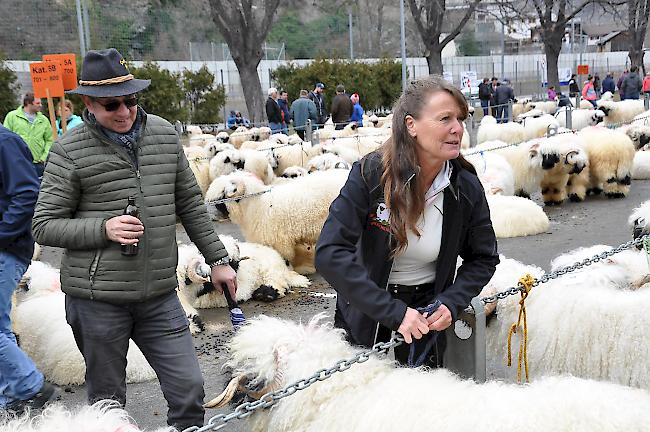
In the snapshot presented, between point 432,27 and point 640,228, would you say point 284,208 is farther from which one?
point 432,27

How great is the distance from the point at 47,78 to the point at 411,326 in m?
7.77

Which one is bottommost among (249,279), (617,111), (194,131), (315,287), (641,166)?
(315,287)

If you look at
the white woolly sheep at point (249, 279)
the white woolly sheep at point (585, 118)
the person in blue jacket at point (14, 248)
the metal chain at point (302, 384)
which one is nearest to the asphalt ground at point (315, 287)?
the white woolly sheep at point (249, 279)

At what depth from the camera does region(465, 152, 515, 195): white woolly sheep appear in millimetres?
9875

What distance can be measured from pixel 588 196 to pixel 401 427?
10.5 metres

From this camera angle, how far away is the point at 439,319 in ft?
8.46

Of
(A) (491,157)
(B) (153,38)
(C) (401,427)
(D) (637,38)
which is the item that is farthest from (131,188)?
(B) (153,38)

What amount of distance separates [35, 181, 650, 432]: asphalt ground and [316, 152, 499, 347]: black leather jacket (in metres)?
1.25

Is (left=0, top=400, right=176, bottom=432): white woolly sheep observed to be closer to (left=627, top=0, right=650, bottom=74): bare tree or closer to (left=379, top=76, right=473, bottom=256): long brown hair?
(left=379, top=76, right=473, bottom=256): long brown hair

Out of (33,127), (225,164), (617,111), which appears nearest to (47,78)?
(33,127)

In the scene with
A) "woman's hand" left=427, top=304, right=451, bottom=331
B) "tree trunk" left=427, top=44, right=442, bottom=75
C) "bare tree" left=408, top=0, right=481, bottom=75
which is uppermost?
"bare tree" left=408, top=0, right=481, bottom=75

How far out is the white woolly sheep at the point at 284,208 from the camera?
7648 mm

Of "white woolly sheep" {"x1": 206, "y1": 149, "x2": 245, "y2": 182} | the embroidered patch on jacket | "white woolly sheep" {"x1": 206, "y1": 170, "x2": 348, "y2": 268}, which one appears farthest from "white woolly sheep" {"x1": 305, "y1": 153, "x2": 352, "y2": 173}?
the embroidered patch on jacket

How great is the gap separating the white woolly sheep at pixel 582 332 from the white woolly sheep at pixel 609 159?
777cm
